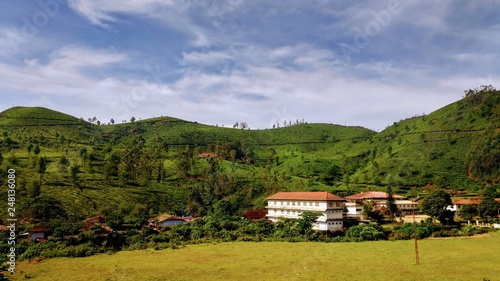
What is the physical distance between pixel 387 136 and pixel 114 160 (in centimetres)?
13555

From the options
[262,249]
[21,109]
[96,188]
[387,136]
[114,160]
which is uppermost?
[21,109]

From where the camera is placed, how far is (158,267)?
3850cm

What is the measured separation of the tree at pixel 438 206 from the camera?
6650cm

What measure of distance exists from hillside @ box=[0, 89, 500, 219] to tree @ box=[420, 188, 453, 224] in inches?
1476

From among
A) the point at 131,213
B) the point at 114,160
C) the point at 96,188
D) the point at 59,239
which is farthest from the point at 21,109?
the point at 59,239

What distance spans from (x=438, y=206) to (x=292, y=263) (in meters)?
40.1

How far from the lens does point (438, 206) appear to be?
219 ft

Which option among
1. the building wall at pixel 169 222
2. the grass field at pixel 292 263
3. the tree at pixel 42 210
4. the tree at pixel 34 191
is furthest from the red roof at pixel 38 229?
the building wall at pixel 169 222

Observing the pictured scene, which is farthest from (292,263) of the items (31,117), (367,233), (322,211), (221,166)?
(31,117)

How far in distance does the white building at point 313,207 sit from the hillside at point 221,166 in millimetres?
16306

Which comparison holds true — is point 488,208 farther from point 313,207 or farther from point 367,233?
point 313,207

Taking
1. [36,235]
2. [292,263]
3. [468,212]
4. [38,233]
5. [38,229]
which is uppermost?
[468,212]

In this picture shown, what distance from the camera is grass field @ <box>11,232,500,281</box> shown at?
112 ft

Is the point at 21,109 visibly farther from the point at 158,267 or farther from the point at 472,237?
the point at 472,237
